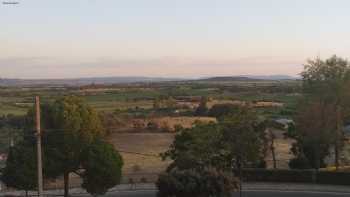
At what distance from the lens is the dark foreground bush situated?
28297 millimetres

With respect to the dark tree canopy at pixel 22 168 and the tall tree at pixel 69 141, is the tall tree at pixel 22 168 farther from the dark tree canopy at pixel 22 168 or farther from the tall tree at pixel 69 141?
the tall tree at pixel 69 141

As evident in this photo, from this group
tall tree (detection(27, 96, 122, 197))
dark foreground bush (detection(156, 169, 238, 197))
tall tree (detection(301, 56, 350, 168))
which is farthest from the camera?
tall tree (detection(301, 56, 350, 168))

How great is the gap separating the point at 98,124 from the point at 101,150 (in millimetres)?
3081

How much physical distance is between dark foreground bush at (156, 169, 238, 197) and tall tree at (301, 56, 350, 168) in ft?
92.9

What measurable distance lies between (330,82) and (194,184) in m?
32.5

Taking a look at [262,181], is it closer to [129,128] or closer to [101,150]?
[101,150]

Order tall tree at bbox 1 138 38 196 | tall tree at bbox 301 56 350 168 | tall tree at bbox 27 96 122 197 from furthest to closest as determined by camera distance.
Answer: tall tree at bbox 301 56 350 168 → tall tree at bbox 27 96 122 197 → tall tree at bbox 1 138 38 196

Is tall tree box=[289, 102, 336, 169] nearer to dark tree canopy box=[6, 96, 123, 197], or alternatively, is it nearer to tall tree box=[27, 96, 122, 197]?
dark tree canopy box=[6, 96, 123, 197]

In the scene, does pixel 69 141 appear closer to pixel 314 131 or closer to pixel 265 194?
pixel 265 194

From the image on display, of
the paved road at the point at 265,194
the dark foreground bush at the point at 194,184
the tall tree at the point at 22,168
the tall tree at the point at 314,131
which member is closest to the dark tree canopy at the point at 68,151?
the tall tree at the point at 22,168

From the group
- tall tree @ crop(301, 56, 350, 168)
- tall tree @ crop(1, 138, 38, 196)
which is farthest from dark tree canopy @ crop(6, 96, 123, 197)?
tall tree @ crop(301, 56, 350, 168)

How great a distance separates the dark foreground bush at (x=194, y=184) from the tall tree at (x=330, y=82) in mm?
28323

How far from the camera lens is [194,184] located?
1115 inches

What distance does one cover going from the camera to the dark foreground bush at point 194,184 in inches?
1114
